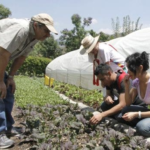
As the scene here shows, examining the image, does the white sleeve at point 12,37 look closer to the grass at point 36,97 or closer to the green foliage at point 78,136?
the green foliage at point 78,136

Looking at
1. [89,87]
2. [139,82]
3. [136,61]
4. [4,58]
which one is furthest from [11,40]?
[89,87]

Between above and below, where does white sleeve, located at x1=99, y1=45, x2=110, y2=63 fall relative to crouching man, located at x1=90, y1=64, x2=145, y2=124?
above

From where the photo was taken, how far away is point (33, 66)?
18172 millimetres

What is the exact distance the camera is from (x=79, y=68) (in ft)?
28.9

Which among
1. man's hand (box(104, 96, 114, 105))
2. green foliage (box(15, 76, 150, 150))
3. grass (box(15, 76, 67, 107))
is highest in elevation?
man's hand (box(104, 96, 114, 105))

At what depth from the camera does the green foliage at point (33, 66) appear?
17667mm

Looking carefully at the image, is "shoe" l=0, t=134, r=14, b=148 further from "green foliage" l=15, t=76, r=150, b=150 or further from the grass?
the grass

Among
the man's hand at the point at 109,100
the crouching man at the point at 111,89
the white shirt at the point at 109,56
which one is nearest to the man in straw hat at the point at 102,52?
the white shirt at the point at 109,56

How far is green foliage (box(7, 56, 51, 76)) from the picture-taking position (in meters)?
17.7

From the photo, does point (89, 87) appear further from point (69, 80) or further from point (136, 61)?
point (136, 61)

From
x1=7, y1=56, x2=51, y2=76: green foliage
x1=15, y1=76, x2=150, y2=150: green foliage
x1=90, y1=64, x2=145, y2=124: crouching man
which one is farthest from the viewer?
x1=7, y1=56, x2=51, y2=76: green foliage

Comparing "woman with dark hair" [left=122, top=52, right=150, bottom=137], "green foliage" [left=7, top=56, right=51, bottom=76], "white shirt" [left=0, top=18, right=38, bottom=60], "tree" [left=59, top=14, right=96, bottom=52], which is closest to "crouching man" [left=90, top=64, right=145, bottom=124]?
"woman with dark hair" [left=122, top=52, right=150, bottom=137]

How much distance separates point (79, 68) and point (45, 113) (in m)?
5.16

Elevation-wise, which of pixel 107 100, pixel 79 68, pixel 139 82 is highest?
pixel 139 82
